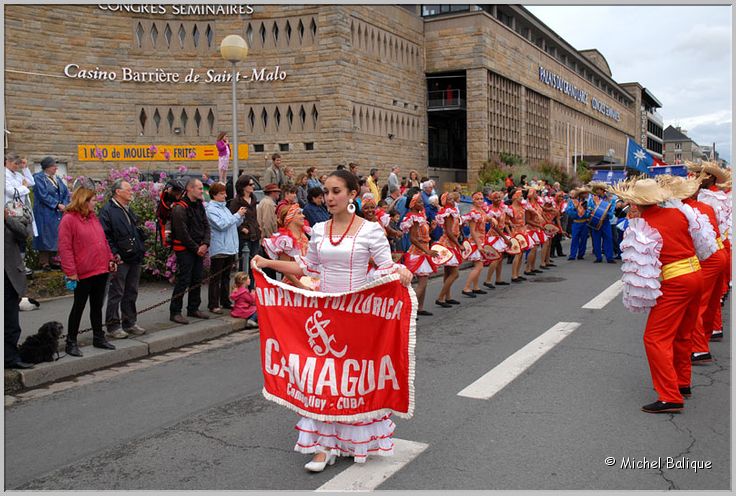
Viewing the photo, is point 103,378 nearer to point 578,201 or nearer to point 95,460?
point 95,460

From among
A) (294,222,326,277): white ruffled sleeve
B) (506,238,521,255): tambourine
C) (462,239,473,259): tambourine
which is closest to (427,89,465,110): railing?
(506,238,521,255): tambourine

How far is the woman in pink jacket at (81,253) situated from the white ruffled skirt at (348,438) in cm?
385

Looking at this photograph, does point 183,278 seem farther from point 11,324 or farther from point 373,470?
point 373,470

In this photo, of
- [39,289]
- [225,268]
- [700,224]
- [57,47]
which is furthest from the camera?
[57,47]

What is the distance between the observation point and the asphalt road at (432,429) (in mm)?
4406

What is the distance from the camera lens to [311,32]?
32.0 metres

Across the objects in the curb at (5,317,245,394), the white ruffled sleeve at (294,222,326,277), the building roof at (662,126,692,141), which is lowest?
the curb at (5,317,245,394)

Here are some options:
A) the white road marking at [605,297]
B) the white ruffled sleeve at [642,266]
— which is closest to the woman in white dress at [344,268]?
the white ruffled sleeve at [642,266]

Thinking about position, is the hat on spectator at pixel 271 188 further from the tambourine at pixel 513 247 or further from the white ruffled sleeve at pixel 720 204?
the white ruffled sleeve at pixel 720 204

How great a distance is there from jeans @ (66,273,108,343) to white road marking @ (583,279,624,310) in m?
7.27

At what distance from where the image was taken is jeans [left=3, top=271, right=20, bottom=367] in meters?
6.82

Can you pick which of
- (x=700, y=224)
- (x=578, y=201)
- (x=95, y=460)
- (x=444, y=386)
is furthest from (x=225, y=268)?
(x=578, y=201)

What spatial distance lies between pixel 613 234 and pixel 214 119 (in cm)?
2116

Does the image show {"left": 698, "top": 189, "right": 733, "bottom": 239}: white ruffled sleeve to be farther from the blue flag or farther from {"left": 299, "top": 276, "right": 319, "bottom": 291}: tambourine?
the blue flag
